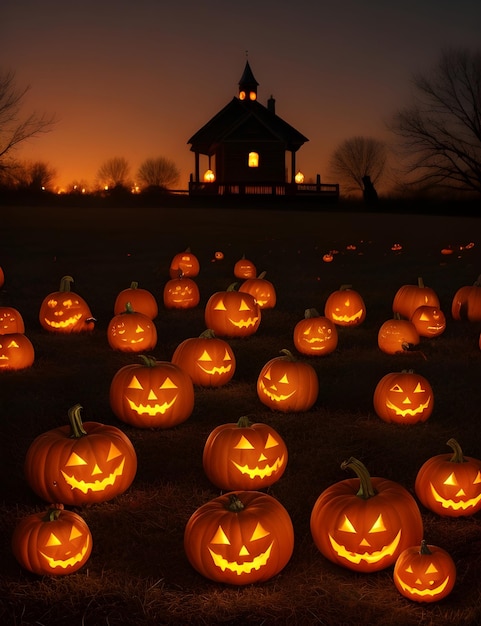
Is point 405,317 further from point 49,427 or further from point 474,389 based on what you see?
point 49,427

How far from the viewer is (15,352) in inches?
302

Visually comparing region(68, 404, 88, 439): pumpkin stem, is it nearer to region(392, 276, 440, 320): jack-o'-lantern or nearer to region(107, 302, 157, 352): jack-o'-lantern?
region(107, 302, 157, 352): jack-o'-lantern

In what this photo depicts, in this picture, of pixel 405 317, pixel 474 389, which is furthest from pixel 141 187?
pixel 474 389

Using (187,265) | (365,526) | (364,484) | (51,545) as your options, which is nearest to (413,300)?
(187,265)

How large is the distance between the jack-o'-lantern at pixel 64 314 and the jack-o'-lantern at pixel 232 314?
64.3 inches

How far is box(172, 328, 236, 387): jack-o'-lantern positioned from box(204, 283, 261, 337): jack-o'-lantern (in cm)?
179

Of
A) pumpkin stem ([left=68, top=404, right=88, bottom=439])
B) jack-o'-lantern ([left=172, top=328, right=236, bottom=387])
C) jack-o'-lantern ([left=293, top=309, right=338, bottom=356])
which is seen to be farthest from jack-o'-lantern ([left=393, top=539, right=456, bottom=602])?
jack-o'-lantern ([left=293, top=309, right=338, bottom=356])

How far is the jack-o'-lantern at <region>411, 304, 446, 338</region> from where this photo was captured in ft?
29.7

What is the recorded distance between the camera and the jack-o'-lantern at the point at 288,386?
6.34 m

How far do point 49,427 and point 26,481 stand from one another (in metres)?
1.01

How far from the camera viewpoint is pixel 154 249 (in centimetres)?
1933

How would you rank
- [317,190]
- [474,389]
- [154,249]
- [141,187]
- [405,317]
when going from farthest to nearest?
[141,187]
[317,190]
[154,249]
[405,317]
[474,389]

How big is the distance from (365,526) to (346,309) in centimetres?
594

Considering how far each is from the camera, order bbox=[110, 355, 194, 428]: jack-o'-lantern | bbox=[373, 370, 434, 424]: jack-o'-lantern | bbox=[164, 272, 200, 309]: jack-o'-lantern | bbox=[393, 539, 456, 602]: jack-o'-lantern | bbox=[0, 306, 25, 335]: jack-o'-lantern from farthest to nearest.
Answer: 1. bbox=[164, 272, 200, 309]: jack-o'-lantern
2. bbox=[0, 306, 25, 335]: jack-o'-lantern
3. bbox=[373, 370, 434, 424]: jack-o'-lantern
4. bbox=[110, 355, 194, 428]: jack-o'-lantern
5. bbox=[393, 539, 456, 602]: jack-o'-lantern
